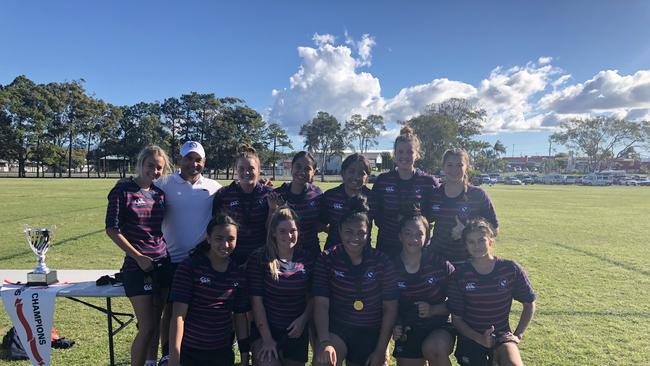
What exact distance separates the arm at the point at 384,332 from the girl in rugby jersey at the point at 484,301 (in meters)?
0.48

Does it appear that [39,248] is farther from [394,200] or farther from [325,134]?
[325,134]

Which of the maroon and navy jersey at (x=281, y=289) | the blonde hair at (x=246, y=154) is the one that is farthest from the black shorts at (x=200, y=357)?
the blonde hair at (x=246, y=154)

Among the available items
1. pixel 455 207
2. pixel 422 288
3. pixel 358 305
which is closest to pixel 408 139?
pixel 455 207

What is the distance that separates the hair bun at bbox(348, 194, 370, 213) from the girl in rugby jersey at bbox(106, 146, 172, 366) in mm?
1674

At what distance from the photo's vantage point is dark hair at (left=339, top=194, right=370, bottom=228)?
327 cm

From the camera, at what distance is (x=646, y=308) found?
5.84 meters

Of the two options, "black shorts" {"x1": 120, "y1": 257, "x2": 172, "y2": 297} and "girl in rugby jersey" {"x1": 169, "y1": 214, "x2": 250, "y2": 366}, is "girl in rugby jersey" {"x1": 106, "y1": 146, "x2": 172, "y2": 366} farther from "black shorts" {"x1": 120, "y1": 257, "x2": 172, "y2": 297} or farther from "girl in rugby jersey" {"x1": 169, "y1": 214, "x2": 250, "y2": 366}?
"girl in rugby jersey" {"x1": 169, "y1": 214, "x2": 250, "y2": 366}

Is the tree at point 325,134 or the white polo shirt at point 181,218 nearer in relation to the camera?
the white polo shirt at point 181,218

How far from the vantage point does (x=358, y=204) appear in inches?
139

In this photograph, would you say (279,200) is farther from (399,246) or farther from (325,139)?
(325,139)

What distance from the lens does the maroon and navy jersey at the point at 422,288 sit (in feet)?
10.9

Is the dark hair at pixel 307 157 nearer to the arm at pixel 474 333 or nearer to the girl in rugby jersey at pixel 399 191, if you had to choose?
the girl in rugby jersey at pixel 399 191

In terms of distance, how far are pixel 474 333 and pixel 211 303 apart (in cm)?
204

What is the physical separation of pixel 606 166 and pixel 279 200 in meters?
109
